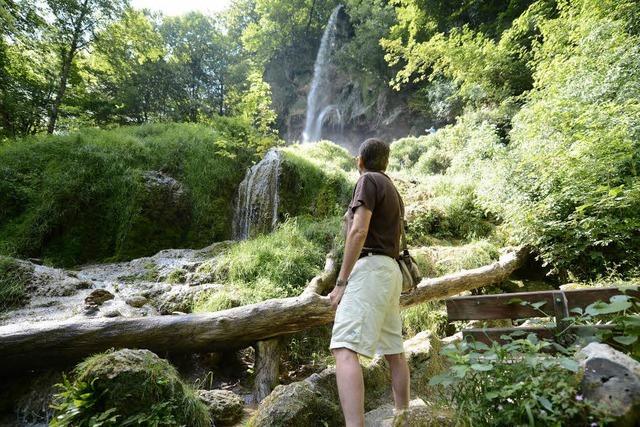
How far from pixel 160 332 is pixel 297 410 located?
203 centimetres

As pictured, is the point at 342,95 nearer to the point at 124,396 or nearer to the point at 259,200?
the point at 259,200

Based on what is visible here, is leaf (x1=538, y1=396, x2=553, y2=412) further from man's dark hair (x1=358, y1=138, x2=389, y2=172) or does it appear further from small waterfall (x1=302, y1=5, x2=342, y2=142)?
small waterfall (x1=302, y1=5, x2=342, y2=142)

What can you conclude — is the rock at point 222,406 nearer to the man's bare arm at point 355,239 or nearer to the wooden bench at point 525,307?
the man's bare arm at point 355,239

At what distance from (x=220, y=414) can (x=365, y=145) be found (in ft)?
8.86

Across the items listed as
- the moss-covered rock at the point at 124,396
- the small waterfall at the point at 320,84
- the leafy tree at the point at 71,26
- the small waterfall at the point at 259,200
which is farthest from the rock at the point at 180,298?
the small waterfall at the point at 320,84

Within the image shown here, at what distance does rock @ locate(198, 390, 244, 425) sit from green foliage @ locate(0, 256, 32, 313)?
4.06 m

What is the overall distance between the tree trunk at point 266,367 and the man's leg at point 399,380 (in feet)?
6.25

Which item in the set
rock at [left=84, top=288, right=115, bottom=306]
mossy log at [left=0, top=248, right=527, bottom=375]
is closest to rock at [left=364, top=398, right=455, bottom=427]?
mossy log at [left=0, top=248, right=527, bottom=375]

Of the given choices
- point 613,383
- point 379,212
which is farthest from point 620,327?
point 379,212

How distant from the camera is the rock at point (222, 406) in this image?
9.87 feet

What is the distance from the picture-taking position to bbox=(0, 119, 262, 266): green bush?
8.19 metres

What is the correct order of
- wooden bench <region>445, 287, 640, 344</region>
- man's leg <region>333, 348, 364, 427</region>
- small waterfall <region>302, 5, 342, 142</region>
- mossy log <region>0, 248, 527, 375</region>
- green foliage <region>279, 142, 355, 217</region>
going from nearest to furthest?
1. man's leg <region>333, 348, 364, 427</region>
2. wooden bench <region>445, 287, 640, 344</region>
3. mossy log <region>0, 248, 527, 375</region>
4. green foliage <region>279, 142, 355, 217</region>
5. small waterfall <region>302, 5, 342, 142</region>

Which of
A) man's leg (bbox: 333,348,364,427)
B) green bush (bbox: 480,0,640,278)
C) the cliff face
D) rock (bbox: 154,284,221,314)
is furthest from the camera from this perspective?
the cliff face

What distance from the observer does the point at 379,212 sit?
2301mm
